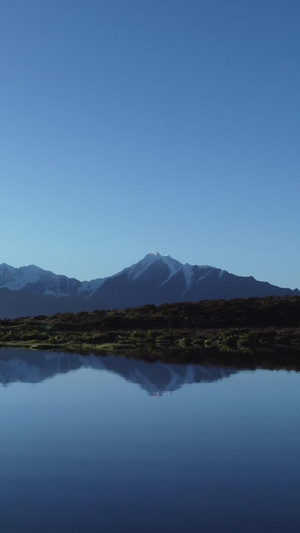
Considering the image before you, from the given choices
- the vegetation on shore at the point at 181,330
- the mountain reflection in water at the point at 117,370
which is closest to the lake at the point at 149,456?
the mountain reflection in water at the point at 117,370

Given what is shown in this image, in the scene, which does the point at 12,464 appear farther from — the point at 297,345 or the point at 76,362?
the point at 297,345

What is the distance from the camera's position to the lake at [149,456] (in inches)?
336

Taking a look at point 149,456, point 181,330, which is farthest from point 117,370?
point 181,330

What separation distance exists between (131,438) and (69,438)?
4.67ft

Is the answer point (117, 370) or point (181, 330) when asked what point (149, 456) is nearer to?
point (117, 370)

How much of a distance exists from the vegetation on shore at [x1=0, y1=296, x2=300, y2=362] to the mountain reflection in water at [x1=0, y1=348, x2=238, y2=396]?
3.33 meters

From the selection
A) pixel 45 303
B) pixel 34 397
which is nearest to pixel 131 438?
pixel 34 397

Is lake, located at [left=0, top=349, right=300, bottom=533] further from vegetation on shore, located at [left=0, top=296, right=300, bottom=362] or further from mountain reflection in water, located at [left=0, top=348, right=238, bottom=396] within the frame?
vegetation on shore, located at [left=0, top=296, right=300, bottom=362]

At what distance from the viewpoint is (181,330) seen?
47438mm

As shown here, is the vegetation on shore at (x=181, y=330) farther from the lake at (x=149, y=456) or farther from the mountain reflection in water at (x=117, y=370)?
the lake at (x=149, y=456)

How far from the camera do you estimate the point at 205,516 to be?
8555 mm

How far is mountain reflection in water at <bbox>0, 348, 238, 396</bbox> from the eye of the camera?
2227 centimetres

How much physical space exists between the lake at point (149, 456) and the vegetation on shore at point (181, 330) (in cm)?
1099

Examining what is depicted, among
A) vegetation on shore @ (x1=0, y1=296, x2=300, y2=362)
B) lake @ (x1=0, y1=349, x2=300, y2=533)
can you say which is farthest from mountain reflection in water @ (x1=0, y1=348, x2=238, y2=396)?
vegetation on shore @ (x1=0, y1=296, x2=300, y2=362)
